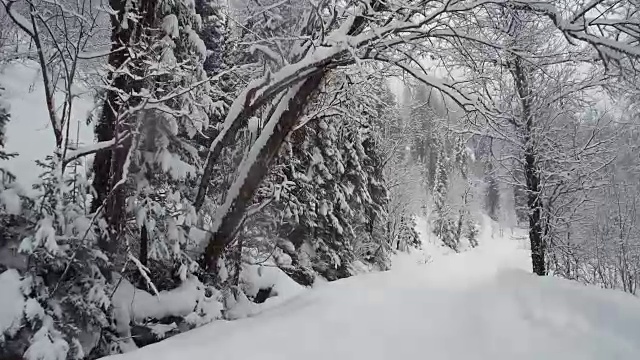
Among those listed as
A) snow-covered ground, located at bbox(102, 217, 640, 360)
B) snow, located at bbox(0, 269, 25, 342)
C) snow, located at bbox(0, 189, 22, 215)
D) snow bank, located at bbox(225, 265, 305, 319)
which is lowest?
snow bank, located at bbox(225, 265, 305, 319)

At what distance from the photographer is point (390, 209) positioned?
84.7ft

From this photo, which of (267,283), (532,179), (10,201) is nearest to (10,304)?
(10,201)

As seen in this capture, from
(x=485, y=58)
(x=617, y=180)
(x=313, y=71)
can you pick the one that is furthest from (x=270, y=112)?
(x=617, y=180)

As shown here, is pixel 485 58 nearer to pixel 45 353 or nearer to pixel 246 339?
pixel 246 339

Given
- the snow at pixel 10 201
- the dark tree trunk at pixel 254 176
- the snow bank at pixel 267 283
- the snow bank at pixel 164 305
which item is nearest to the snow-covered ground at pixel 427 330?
the snow bank at pixel 164 305

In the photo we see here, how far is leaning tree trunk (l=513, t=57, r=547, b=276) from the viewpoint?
10477 millimetres

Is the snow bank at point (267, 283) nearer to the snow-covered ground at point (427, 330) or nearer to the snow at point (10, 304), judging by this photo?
the snow-covered ground at point (427, 330)

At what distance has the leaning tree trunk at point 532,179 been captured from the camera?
412 inches

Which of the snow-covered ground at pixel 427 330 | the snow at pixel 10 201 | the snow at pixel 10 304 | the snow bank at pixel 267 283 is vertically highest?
the snow at pixel 10 201

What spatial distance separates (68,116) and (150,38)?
71.7 inches

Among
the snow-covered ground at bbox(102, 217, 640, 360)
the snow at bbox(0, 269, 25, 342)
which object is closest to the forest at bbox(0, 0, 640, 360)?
the snow at bbox(0, 269, 25, 342)

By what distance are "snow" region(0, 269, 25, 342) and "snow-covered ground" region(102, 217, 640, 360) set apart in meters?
1.14

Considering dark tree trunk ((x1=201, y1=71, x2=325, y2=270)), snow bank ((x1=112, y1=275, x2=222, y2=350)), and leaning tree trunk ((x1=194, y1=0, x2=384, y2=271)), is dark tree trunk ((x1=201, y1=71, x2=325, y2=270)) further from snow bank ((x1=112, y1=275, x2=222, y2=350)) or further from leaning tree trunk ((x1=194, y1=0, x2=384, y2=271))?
snow bank ((x1=112, y1=275, x2=222, y2=350))

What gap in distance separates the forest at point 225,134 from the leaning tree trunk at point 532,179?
5 centimetres
